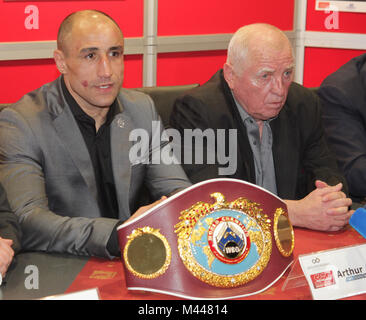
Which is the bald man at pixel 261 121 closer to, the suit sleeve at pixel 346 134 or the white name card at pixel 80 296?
the suit sleeve at pixel 346 134

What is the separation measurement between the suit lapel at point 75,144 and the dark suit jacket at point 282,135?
1.26ft

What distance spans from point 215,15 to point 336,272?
3.21m

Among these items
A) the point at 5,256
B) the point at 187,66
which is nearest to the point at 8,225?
the point at 5,256

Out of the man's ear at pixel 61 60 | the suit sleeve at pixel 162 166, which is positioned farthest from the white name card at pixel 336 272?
the man's ear at pixel 61 60

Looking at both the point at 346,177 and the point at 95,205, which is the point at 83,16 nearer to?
the point at 95,205

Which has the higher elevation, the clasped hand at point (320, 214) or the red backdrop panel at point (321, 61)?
the red backdrop panel at point (321, 61)

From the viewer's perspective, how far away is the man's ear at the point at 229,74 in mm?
2479

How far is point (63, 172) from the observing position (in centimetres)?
210

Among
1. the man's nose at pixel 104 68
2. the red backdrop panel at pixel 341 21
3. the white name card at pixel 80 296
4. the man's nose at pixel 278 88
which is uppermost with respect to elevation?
the red backdrop panel at pixel 341 21

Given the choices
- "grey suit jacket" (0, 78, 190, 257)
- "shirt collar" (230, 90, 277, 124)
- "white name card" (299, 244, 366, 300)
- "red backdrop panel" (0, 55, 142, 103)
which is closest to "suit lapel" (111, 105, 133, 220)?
"grey suit jacket" (0, 78, 190, 257)

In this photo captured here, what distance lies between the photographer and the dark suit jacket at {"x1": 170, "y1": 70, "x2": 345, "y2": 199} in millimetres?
2395

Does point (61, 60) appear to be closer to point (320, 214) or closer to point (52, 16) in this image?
point (320, 214)

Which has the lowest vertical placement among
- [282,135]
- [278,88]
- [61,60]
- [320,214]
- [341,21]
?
[320,214]
